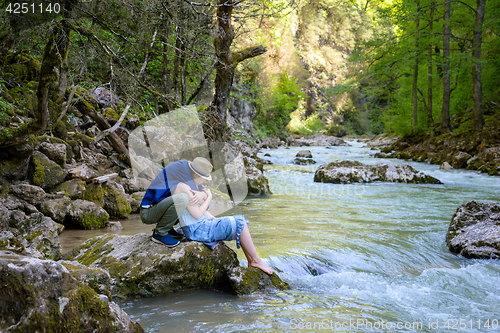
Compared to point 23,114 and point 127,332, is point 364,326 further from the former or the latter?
point 23,114

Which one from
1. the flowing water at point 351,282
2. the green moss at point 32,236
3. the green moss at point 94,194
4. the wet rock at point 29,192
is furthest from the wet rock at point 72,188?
the green moss at point 32,236

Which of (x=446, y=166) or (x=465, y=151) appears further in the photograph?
(x=465, y=151)

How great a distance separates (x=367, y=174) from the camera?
12.3m

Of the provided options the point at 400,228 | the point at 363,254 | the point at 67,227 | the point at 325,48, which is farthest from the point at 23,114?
the point at 325,48

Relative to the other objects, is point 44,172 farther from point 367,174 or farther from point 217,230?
point 367,174

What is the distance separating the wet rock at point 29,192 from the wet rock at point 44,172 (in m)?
0.27

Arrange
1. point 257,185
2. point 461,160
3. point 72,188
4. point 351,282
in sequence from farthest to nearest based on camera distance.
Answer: point 461,160 → point 257,185 → point 72,188 → point 351,282

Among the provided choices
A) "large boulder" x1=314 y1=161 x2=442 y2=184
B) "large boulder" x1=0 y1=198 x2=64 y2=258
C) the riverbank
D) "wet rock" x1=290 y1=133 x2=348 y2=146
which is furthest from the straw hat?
"wet rock" x1=290 y1=133 x2=348 y2=146

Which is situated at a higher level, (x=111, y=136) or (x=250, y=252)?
(x=111, y=136)

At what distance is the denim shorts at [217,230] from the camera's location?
3.63m

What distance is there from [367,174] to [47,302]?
38.5ft

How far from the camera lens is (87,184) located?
21.1 feet

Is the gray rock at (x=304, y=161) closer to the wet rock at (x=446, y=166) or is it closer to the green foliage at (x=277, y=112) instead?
the wet rock at (x=446, y=166)

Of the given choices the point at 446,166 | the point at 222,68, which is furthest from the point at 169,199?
the point at 446,166
